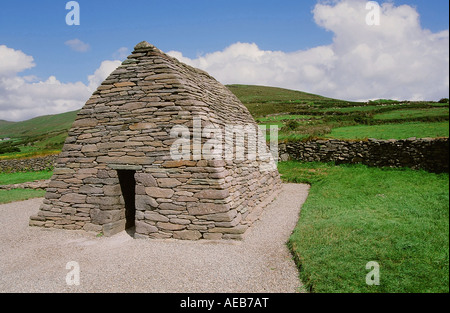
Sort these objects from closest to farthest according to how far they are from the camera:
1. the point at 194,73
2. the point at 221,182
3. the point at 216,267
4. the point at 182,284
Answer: the point at 182,284
the point at 216,267
the point at 221,182
the point at 194,73

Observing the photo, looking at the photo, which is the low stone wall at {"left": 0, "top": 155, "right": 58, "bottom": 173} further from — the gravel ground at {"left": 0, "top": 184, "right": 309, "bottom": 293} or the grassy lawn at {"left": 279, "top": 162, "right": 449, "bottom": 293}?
the grassy lawn at {"left": 279, "top": 162, "right": 449, "bottom": 293}

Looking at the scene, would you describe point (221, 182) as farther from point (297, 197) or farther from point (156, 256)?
point (297, 197)

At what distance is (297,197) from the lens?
12.5 m

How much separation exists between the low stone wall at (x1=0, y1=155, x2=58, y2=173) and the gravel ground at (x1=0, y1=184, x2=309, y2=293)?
20265 millimetres

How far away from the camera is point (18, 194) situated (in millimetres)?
16266

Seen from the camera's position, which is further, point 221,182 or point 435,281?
point 221,182

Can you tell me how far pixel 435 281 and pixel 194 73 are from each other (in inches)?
349

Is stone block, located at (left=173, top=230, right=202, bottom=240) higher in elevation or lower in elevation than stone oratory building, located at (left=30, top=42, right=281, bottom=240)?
lower

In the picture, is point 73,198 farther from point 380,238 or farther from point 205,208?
point 380,238

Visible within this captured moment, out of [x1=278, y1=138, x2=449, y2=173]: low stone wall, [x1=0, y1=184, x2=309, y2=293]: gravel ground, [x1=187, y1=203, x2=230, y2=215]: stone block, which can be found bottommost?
[x1=0, y1=184, x2=309, y2=293]: gravel ground

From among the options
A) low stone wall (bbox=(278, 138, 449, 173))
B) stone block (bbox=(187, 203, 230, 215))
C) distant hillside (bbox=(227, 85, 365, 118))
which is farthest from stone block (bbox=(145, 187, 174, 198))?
distant hillside (bbox=(227, 85, 365, 118))

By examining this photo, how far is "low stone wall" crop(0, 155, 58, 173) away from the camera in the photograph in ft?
88.0

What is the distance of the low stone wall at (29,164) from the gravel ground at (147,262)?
20265 mm
